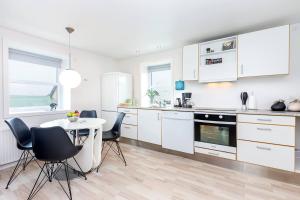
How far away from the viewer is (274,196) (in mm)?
1848

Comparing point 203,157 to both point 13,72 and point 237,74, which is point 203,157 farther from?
point 13,72

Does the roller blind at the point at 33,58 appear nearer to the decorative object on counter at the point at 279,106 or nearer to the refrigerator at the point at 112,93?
the refrigerator at the point at 112,93

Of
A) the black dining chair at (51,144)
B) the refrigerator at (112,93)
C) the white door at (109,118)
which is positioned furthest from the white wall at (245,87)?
the black dining chair at (51,144)

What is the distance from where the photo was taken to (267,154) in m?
2.22

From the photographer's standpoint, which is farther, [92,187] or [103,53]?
[103,53]

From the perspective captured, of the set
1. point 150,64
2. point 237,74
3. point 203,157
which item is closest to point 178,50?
point 150,64

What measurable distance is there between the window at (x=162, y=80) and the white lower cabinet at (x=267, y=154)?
200 centimetres

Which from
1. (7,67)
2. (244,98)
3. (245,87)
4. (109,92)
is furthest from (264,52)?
(7,67)

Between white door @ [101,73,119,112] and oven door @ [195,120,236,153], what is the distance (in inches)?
87.9

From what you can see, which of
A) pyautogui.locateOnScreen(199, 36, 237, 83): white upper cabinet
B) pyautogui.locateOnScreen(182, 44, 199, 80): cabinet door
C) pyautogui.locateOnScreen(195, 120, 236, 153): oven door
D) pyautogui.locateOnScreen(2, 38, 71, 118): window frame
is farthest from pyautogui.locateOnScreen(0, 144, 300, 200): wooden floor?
pyautogui.locateOnScreen(182, 44, 199, 80): cabinet door

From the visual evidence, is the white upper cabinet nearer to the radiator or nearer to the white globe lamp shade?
the white globe lamp shade

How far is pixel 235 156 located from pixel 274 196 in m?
0.68

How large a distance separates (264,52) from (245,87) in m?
0.69

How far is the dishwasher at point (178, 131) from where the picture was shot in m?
2.91
